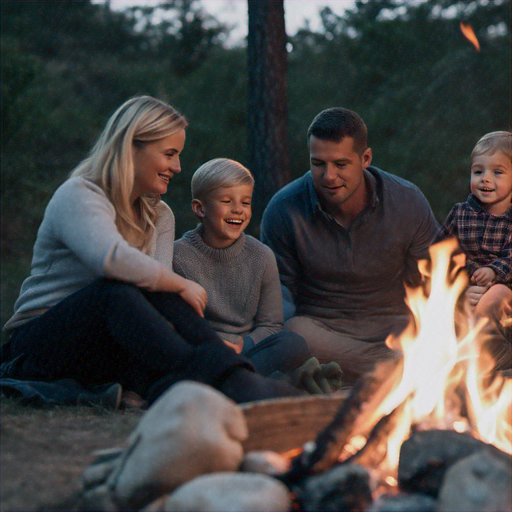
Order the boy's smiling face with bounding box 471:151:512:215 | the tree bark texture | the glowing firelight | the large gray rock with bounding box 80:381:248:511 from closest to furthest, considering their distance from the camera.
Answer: the large gray rock with bounding box 80:381:248:511 → the glowing firelight → the boy's smiling face with bounding box 471:151:512:215 → the tree bark texture

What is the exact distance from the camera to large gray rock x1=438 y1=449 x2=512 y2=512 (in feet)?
6.40

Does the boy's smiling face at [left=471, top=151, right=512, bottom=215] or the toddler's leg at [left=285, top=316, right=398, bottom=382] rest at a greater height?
the boy's smiling face at [left=471, top=151, right=512, bottom=215]

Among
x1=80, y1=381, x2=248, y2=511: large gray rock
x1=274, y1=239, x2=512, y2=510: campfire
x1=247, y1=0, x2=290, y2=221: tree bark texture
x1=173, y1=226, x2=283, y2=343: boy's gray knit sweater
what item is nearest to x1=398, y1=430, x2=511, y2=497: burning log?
x1=274, y1=239, x2=512, y2=510: campfire

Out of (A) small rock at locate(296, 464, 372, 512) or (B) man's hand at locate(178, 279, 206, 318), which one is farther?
(B) man's hand at locate(178, 279, 206, 318)

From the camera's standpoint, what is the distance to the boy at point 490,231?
157 inches

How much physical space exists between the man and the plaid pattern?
0.16 m

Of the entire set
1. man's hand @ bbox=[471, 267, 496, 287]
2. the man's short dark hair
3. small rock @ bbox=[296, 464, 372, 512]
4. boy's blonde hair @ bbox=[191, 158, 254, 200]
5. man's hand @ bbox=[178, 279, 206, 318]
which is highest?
the man's short dark hair

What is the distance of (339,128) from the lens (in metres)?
3.91

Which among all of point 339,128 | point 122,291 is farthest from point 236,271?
point 122,291

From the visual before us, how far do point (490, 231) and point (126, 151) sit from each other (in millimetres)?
1964

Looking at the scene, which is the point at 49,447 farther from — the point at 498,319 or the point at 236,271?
the point at 498,319

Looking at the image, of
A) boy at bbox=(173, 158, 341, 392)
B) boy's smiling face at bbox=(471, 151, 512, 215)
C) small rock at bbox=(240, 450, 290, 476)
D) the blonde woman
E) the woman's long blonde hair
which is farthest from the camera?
boy's smiling face at bbox=(471, 151, 512, 215)

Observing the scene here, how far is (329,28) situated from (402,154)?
9.25 feet

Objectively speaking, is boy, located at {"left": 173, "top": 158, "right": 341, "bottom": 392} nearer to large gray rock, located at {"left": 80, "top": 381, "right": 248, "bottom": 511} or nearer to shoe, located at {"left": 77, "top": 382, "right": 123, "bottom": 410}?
shoe, located at {"left": 77, "top": 382, "right": 123, "bottom": 410}
